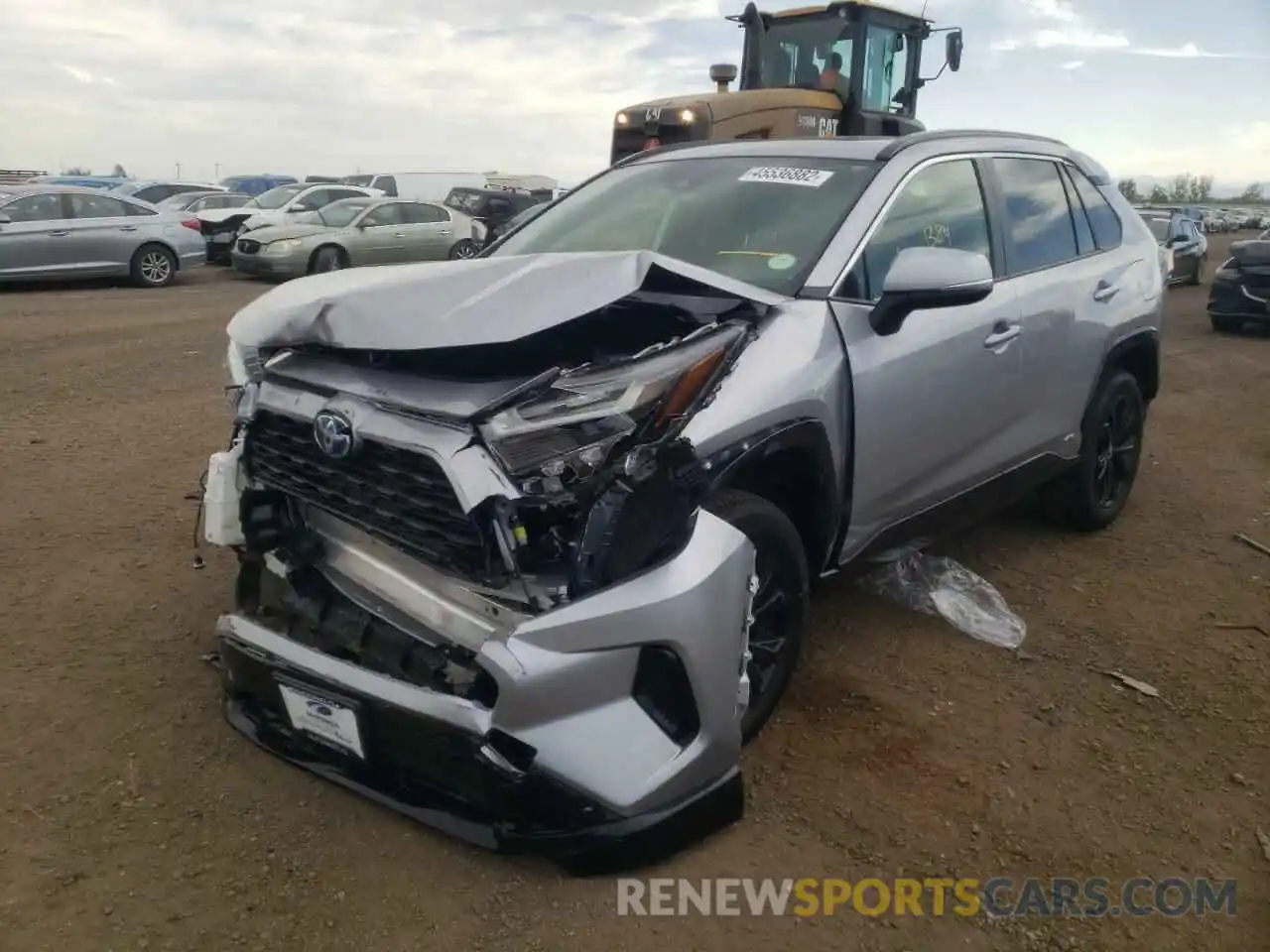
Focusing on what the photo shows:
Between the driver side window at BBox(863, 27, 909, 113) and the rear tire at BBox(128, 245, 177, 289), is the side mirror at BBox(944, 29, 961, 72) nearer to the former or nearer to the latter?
the driver side window at BBox(863, 27, 909, 113)

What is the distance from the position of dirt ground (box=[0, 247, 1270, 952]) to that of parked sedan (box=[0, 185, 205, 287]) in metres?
10.3

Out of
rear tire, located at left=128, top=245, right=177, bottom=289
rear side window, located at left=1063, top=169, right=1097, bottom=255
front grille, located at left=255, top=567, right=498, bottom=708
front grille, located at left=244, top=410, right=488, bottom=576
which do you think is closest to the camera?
front grille, located at left=244, top=410, right=488, bottom=576

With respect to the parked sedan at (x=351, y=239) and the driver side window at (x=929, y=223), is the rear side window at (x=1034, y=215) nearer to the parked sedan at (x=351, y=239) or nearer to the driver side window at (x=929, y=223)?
the driver side window at (x=929, y=223)

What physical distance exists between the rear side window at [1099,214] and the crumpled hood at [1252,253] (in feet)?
28.7

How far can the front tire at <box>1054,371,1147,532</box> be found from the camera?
4.56m

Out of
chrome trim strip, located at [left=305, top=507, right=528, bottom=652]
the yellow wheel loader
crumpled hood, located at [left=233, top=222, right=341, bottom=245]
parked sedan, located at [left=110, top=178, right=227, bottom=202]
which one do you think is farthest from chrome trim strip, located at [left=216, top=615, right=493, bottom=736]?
parked sedan, located at [left=110, top=178, right=227, bottom=202]

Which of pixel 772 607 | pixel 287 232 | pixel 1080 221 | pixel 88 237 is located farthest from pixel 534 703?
pixel 287 232

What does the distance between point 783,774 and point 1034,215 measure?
2647 mm

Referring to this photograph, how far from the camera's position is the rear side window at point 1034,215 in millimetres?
3988

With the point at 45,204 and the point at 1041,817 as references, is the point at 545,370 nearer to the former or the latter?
the point at 1041,817

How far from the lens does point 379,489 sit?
7.97 ft

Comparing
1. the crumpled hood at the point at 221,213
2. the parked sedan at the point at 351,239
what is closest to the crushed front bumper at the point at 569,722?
the parked sedan at the point at 351,239

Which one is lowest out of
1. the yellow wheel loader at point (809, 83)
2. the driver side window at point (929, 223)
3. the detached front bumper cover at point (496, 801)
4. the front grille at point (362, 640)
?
the detached front bumper cover at point (496, 801)

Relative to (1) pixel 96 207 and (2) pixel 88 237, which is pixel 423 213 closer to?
(1) pixel 96 207
